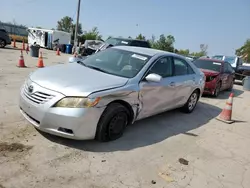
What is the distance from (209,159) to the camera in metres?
4.27

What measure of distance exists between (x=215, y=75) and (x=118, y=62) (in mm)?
5780

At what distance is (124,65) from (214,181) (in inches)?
99.4

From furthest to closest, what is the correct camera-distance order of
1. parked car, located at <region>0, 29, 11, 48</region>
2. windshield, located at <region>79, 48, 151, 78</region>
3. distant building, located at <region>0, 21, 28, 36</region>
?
distant building, located at <region>0, 21, 28, 36</region>, parked car, located at <region>0, 29, 11, 48</region>, windshield, located at <region>79, 48, 151, 78</region>

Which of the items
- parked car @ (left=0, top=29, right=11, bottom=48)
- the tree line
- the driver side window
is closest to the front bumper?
the driver side window

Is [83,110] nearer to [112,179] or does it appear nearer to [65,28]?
[112,179]

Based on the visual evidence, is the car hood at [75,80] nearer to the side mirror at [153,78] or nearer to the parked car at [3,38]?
the side mirror at [153,78]

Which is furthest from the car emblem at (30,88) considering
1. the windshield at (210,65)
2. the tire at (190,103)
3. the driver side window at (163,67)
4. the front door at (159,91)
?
the windshield at (210,65)

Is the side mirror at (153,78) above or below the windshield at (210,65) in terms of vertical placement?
above

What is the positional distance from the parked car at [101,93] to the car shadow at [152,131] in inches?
8.0

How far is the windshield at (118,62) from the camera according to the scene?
15.3ft

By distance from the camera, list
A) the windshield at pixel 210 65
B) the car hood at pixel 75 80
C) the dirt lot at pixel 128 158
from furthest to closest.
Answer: the windshield at pixel 210 65, the car hood at pixel 75 80, the dirt lot at pixel 128 158

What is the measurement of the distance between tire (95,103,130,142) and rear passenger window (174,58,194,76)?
6.70ft

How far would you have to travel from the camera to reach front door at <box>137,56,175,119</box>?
4.68 m

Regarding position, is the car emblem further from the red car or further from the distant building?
the distant building
